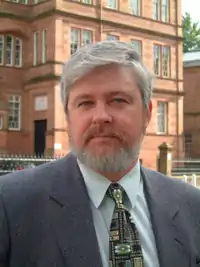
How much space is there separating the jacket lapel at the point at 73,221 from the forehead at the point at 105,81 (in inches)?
13.3

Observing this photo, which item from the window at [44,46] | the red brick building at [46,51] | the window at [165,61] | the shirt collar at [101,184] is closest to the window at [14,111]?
the red brick building at [46,51]

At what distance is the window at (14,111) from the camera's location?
30.1 metres

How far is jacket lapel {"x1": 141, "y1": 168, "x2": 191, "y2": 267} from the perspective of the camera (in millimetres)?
2016

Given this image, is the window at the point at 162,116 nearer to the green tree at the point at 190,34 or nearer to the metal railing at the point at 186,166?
the metal railing at the point at 186,166

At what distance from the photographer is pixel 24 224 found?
6.25 feet

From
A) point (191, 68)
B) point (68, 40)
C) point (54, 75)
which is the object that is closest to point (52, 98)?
point (54, 75)

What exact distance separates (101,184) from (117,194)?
0.23 ft

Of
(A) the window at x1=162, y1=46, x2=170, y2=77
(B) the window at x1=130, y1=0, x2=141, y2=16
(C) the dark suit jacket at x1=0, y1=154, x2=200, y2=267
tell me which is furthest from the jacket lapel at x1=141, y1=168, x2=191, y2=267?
(A) the window at x1=162, y1=46, x2=170, y2=77

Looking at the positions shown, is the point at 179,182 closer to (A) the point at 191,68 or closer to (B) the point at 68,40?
(B) the point at 68,40

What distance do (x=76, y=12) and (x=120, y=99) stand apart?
2795cm

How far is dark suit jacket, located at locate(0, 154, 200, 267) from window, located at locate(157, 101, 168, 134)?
3210cm

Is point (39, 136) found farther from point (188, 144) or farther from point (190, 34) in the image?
point (190, 34)

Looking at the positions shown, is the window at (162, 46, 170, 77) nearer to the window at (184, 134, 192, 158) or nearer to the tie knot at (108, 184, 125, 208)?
the window at (184, 134, 192, 158)

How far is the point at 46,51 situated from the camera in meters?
29.2
